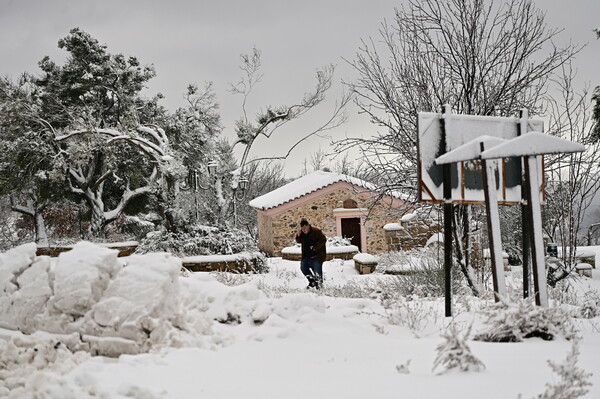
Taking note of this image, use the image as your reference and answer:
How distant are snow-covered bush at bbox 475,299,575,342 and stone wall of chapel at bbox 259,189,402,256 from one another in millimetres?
17767

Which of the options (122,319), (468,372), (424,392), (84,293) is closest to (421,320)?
(468,372)

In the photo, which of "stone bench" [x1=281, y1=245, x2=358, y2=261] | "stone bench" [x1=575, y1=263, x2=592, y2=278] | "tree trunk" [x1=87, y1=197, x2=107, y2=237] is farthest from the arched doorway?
"tree trunk" [x1=87, y1=197, x2=107, y2=237]

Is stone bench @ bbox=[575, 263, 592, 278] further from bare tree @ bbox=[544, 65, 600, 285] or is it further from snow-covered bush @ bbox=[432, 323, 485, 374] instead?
snow-covered bush @ bbox=[432, 323, 485, 374]

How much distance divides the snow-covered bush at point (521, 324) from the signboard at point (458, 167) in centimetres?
145

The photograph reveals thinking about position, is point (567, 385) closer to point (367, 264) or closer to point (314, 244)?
point (314, 244)

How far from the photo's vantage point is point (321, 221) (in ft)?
71.3

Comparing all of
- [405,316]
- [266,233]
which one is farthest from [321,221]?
[405,316]

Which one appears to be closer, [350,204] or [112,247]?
[112,247]

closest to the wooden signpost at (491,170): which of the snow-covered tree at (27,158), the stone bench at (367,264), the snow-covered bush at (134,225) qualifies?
the stone bench at (367,264)

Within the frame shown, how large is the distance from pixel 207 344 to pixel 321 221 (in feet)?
61.1

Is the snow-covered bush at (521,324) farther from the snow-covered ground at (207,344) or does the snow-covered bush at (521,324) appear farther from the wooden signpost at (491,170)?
the wooden signpost at (491,170)

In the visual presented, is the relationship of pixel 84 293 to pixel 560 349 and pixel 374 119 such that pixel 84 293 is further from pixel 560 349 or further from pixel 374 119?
pixel 374 119

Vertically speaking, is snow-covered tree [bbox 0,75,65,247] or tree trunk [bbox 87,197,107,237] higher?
snow-covered tree [bbox 0,75,65,247]

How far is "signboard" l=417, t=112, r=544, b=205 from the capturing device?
466 centimetres
